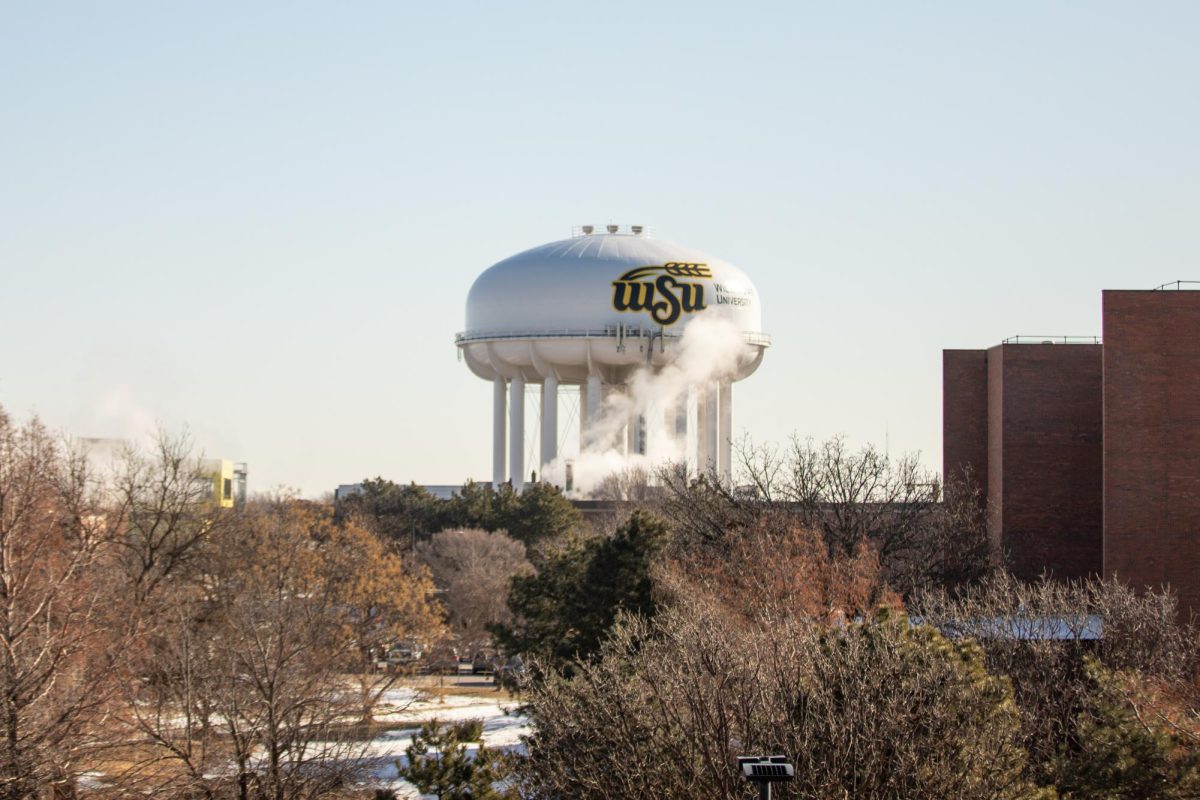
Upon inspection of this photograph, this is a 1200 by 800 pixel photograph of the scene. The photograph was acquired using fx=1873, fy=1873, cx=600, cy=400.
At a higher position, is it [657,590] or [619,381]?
[619,381]

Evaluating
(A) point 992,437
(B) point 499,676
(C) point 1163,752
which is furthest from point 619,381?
(C) point 1163,752

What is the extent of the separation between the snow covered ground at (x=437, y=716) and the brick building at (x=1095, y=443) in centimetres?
1465

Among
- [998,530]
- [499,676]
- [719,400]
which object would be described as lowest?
[499,676]

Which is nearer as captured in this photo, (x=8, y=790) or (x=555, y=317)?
(x=8, y=790)

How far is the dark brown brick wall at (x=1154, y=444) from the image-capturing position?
142 ft

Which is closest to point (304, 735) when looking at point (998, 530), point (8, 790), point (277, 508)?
point (8, 790)

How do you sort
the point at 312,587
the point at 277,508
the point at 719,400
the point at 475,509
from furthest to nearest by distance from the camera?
the point at 719,400, the point at 475,509, the point at 277,508, the point at 312,587

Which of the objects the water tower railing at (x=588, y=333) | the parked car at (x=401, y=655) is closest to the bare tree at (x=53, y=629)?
the parked car at (x=401, y=655)

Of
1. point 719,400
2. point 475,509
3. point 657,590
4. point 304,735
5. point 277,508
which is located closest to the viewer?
point 304,735

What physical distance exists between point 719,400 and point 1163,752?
200ft

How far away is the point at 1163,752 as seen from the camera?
24.8m

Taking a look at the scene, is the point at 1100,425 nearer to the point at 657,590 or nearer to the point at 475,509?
the point at 657,590

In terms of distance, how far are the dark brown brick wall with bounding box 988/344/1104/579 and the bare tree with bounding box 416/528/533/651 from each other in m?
19.7

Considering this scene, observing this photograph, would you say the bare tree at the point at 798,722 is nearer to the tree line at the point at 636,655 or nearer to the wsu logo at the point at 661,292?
the tree line at the point at 636,655
